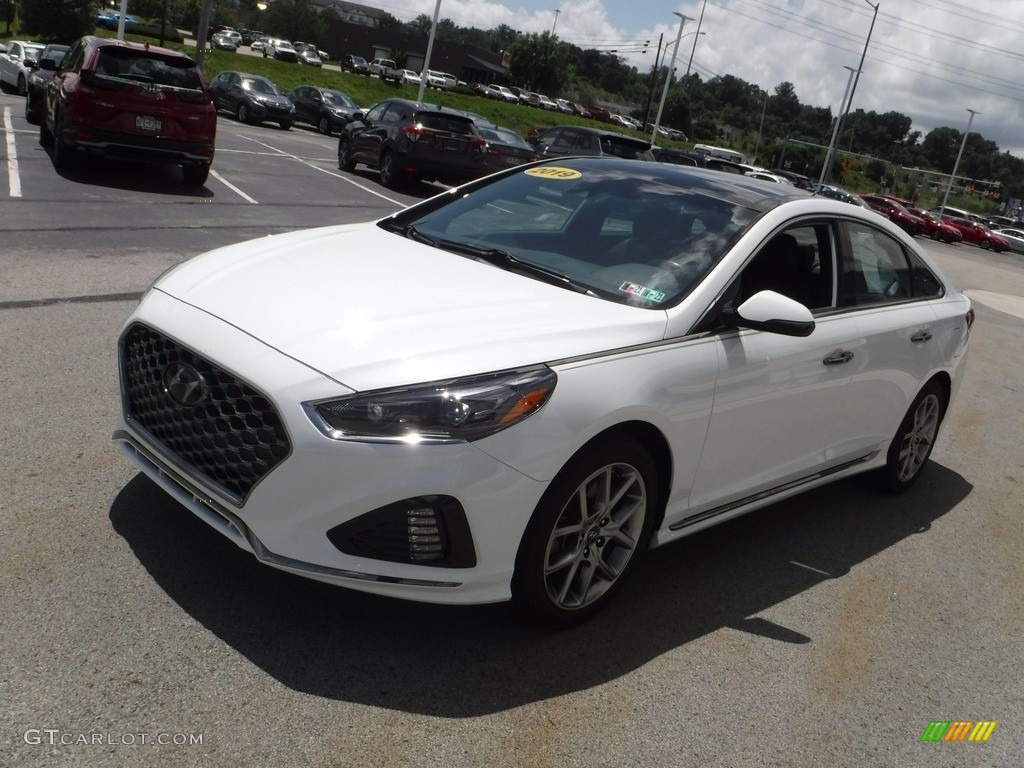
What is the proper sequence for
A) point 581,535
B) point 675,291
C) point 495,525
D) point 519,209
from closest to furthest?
point 495,525
point 581,535
point 675,291
point 519,209

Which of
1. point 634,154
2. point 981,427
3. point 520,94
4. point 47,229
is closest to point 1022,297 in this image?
point 634,154

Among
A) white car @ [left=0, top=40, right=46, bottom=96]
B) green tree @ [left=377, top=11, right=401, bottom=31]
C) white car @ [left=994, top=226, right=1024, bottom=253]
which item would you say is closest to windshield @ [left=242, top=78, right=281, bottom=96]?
white car @ [left=0, top=40, right=46, bottom=96]

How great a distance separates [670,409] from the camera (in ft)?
12.0

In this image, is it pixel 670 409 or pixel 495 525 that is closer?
pixel 495 525

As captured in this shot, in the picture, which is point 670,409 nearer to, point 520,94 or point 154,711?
point 154,711

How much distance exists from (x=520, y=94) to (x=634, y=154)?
79.1 m

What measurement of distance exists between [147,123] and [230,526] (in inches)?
435

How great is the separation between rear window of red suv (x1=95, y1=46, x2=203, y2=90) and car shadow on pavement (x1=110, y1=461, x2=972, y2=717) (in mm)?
10223

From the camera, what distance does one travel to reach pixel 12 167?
12781 mm

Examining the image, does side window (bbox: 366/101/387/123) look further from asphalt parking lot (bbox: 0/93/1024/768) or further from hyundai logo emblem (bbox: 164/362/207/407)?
hyundai logo emblem (bbox: 164/362/207/407)

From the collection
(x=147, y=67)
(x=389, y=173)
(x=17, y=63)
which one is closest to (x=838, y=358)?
(x=147, y=67)

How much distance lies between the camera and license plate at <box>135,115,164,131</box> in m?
12.9

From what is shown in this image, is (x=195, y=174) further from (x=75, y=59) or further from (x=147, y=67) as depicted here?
(x=75, y=59)

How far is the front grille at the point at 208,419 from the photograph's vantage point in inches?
124
